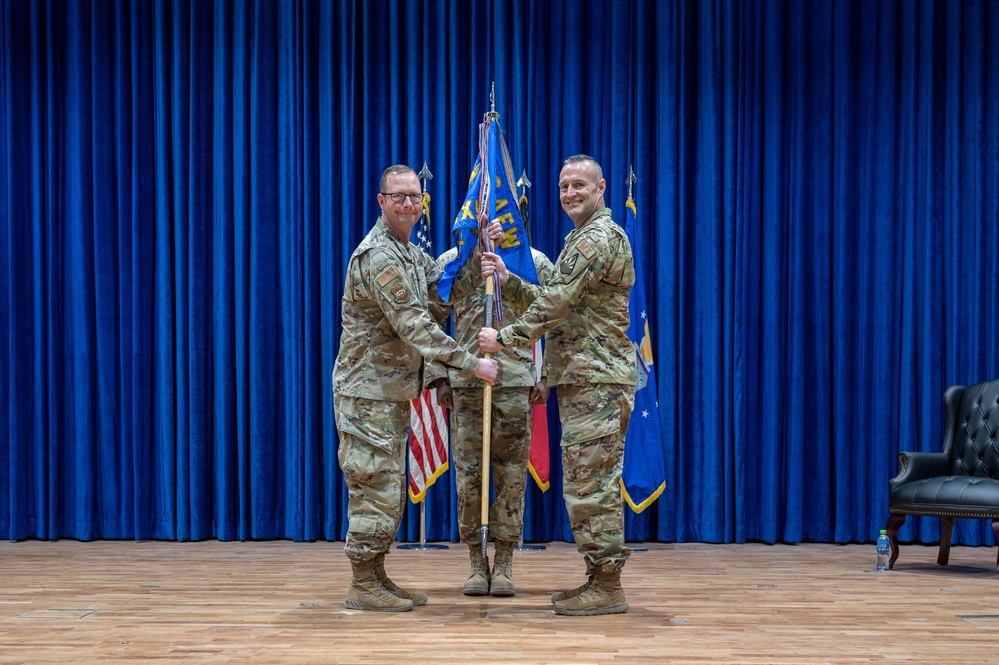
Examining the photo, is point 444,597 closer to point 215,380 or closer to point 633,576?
point 633,576

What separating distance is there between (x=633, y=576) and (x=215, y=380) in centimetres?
303

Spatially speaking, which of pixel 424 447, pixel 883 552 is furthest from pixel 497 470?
pixel 883 552

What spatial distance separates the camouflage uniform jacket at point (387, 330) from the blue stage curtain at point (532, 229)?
231 cm

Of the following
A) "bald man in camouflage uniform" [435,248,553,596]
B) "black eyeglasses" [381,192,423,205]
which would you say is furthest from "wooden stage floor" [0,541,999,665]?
"black eyeglasses" [381,192,423,205]

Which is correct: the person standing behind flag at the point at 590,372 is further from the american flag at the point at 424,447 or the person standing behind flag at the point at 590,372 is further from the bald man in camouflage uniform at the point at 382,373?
the american flag at the point at 424,447

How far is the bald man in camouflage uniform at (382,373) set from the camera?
3664 millimetres

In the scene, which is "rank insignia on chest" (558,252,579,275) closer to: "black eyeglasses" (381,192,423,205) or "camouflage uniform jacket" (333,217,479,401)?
"camouflage uniform jacket" (333,217,479,401)

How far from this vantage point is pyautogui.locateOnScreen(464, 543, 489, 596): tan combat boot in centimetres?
405

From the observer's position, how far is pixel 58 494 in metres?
6.20

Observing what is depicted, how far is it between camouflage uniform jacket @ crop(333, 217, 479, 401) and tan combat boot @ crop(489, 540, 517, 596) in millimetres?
828

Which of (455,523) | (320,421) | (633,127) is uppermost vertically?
(633,127)

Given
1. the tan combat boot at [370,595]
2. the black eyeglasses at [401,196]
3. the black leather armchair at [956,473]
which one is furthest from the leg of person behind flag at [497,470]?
the black leather armchair at [956,473]

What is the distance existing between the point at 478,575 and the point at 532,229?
2670 mm

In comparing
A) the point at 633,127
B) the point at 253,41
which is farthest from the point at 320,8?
the point at 633,127
